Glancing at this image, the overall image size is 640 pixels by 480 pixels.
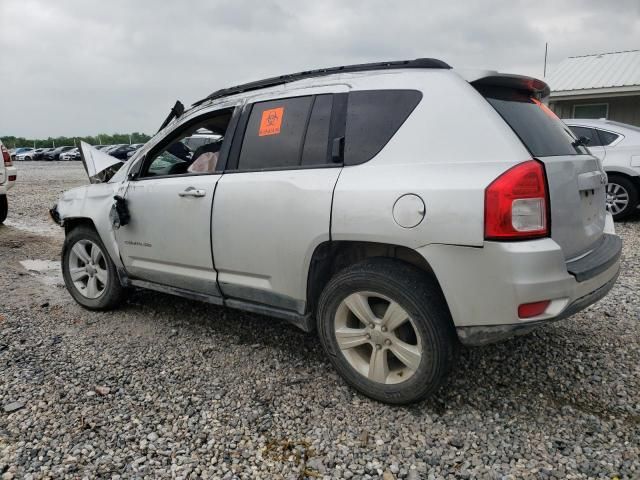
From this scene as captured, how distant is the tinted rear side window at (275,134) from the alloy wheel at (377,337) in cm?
91

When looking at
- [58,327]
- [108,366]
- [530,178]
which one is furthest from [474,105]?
[58,327]

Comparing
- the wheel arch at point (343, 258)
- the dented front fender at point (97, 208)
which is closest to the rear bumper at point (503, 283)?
the wheel arch at point (343, 258)

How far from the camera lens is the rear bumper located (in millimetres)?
2225

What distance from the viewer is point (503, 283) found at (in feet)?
7.37

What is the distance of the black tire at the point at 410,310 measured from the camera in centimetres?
245

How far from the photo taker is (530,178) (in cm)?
227

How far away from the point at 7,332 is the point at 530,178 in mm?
3822

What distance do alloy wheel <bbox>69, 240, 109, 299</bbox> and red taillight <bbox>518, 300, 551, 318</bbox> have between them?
129 inches

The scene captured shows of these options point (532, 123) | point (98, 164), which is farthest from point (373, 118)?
point (98, 164)

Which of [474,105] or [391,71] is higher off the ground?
[391,71]

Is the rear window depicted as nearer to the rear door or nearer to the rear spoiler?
the rear spoiler

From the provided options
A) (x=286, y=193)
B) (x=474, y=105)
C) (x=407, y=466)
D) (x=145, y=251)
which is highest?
(x=474, y=105)

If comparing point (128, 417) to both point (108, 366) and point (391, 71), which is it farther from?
point (391, 71)

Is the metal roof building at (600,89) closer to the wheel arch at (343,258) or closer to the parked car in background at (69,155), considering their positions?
the wheel arch at (343,258)
